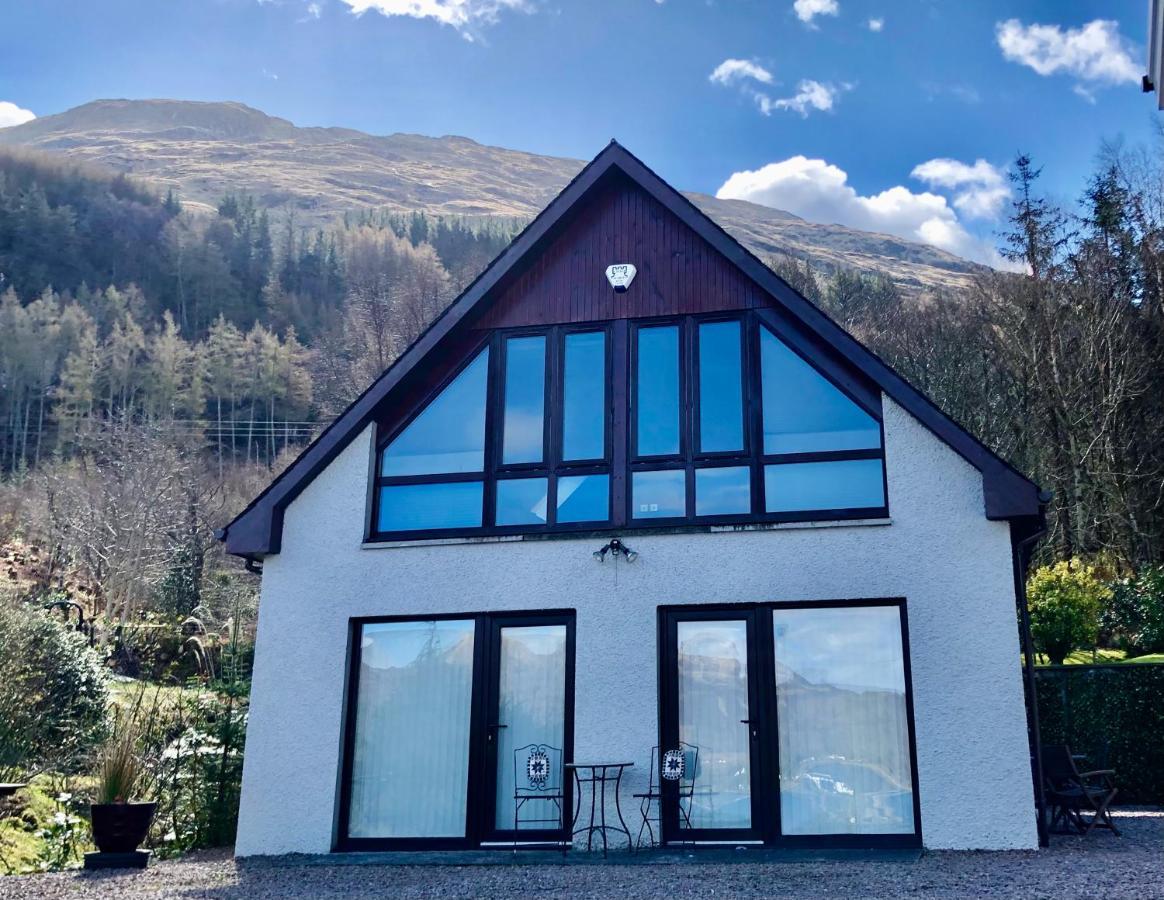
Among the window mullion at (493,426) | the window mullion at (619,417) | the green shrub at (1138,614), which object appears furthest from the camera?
the green shrub at (1138,614)

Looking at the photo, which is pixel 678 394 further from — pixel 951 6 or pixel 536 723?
pixel 951 6

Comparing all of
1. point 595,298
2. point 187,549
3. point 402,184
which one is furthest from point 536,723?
point 402,184

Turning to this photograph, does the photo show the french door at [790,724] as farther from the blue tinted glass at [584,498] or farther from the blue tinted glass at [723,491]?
the blue tinted glass at [584,498]

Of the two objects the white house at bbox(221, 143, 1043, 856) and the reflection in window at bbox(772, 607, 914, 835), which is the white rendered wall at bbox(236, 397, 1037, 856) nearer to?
the white house at bbox(221, 143, 1043, 856)

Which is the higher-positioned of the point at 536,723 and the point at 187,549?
the point at 187,549

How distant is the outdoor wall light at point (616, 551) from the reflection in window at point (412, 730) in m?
1.55

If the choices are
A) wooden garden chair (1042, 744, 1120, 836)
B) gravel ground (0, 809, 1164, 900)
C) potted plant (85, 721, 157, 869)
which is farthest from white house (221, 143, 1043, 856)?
wooden garden chair (1042, 744, 1120, 836)

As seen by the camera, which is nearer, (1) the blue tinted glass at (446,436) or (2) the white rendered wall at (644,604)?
(2) the white rendered wall at (644,604)

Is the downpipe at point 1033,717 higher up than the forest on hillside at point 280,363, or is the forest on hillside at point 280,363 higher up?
the forest on hillside at point 280,363

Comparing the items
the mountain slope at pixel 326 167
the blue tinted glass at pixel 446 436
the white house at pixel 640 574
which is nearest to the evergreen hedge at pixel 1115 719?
the white house at pixel 640 574

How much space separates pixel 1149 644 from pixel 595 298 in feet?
41.1

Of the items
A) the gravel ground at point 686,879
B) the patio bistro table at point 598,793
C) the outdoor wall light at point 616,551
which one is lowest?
the gravel ground at point 686,879

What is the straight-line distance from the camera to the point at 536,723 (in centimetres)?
1080

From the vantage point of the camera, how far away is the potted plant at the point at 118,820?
34.9 ft
